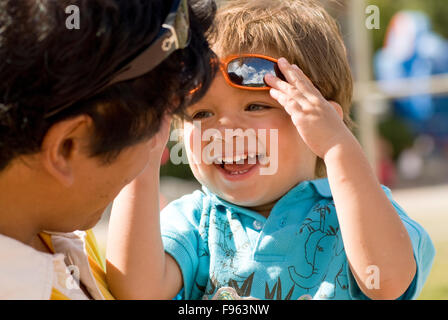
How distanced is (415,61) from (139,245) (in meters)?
9.77

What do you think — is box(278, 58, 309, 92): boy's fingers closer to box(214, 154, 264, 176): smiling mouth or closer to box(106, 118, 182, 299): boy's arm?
box(214, 154, 264, 176): smiling mouth

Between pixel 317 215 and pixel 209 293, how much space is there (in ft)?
1.42

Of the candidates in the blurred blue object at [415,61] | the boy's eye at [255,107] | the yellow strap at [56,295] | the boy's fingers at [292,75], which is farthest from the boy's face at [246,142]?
the blurred blue object at [415,61]

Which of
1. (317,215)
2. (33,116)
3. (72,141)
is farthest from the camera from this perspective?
(317,215)

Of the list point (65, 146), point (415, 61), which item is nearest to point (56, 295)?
point (65, 146)

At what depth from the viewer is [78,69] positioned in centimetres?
139

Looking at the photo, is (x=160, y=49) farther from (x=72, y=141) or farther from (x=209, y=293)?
(x=209, y=293)

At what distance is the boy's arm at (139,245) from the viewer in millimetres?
2059

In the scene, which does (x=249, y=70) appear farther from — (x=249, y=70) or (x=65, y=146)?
(x=65, y=146)

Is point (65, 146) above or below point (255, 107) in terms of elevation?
below

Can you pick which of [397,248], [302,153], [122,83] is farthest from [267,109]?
[122,83]

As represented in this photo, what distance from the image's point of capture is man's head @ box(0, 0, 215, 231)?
1360 mm

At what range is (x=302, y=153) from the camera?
7.38ft

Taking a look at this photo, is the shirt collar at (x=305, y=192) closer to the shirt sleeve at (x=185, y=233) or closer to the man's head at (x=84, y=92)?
the shirt sleeve at (x=185, y=233)
